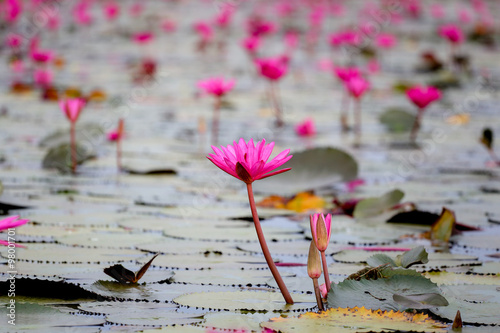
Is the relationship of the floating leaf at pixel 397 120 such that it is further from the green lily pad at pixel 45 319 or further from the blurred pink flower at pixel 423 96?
the green lily pad at pixel 45 319

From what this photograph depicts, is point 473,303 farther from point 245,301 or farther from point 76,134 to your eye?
point 76,134

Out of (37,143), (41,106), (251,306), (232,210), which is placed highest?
(41,106)

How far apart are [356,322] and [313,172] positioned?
120 centimetres

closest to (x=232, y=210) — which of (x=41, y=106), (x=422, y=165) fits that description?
(x=422, y=165)

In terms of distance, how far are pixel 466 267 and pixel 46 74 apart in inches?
126

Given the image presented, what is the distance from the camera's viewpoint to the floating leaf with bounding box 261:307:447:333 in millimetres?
1056

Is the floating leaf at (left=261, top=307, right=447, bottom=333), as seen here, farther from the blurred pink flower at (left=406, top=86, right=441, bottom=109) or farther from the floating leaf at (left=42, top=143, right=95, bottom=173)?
the blurred pink flower at (left=406, top=86, right=441, bottom=109)

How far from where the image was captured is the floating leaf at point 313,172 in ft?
7.21

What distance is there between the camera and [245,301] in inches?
48.4

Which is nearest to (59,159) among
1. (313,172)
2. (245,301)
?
(313,172)

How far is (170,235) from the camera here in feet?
5.55

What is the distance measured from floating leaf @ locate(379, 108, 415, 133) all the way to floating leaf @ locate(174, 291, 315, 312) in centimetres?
223

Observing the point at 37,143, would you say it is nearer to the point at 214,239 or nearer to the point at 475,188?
the point at 214,239

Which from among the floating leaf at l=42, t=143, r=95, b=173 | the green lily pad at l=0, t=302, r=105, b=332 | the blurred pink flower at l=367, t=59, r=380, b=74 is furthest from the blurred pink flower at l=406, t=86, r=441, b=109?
the blurred pink flower at l=367, t=59, r=380, b=74
